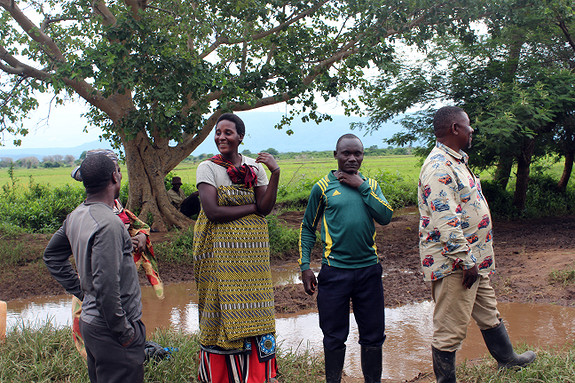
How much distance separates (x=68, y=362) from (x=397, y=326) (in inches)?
124

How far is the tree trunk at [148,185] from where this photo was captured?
35.0 ft

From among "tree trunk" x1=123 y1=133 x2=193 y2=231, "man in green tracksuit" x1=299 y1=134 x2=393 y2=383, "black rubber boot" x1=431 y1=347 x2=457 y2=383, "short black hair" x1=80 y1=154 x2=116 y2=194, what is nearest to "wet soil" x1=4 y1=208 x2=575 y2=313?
"tree trunk" x1=123 y1=133 x2=193 y2=231

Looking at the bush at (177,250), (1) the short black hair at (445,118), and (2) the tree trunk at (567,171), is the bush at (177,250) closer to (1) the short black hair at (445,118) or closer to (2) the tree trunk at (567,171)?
(1) the short black hair at (445,118)

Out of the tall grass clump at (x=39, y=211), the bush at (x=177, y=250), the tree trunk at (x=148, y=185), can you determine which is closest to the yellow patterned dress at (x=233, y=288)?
the bush at (x=177, y=250)

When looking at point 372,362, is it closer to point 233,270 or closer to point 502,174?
point 233,270

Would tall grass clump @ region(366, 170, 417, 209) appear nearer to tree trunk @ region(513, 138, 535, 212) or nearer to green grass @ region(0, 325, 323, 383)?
tree trunk @ region(513, 138, 535, 212)

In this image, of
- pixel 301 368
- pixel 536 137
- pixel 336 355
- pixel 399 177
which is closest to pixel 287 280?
pixel 301 368

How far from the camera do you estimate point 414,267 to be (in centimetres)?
803

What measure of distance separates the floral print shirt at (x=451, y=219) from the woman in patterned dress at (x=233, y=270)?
958 mm

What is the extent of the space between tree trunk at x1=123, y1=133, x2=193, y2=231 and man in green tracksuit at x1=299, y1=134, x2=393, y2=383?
769 cm

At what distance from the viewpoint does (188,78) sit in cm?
818

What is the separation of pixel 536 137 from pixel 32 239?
33.0 ft

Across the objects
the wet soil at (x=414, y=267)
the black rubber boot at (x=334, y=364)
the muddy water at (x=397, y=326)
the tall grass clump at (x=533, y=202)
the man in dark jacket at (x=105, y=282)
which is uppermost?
the man in dark jacket at (x=105, y=282)

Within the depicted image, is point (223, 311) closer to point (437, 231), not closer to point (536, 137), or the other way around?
point (437, 231)
